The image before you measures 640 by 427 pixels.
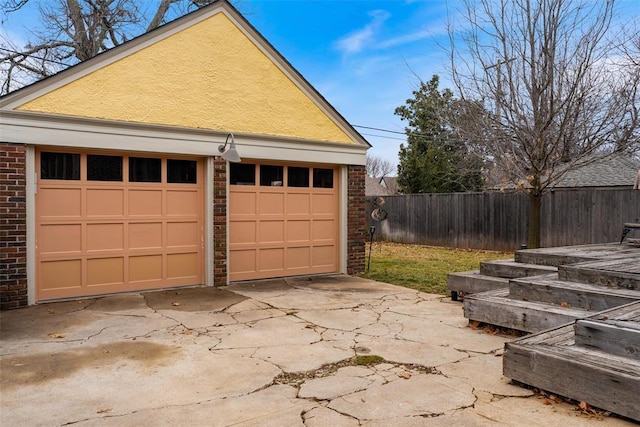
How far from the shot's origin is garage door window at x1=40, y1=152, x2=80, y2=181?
6203 mm

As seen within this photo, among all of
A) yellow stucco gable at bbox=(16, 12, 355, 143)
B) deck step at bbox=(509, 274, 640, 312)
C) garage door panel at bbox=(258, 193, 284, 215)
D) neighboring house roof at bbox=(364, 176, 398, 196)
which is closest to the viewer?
deck step at bbox=(509, 274, 640, 312)

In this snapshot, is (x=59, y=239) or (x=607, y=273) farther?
(x=59, y=239)

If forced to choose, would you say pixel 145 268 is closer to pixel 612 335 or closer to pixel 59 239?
pixel 59 239

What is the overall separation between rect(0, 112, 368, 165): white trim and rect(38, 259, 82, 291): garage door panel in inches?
65.7

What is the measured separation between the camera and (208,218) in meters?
7.36

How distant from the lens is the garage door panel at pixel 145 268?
6863 mm

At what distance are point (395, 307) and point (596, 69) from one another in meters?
6.75

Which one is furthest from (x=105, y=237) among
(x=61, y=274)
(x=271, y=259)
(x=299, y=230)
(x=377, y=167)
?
(x=377, y=167)

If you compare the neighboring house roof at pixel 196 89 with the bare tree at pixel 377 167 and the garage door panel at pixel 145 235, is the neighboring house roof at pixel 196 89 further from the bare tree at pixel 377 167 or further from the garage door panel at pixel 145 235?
the bare tree at pixel 377 167

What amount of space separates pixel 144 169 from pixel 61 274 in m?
1.92

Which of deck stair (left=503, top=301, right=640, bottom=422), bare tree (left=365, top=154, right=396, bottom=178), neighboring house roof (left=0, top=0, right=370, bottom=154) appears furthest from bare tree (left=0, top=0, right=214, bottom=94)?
bare tree (left=365, top=154, right=396, bottom=178)

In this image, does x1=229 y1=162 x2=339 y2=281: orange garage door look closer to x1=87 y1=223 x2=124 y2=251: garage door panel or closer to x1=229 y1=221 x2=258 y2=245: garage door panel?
x1=229 y1=221 x2=258 y2=245: garage door panel

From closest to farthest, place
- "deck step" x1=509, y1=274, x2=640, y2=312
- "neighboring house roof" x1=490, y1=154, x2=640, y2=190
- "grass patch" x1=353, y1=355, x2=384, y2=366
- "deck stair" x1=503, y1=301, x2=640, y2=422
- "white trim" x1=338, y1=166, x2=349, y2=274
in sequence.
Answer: "deck stair" x1=503, y1=301, x2=640, y2=422
"grass patch" x1=353, y1=355, x2=384, y2=366
"deck step" x1=509, y1=274, x2=640, y2=312
"white trim" x1=338, y1=166, x2=349, y2=274
"neighboring house roof" x1=490, y1=154, x2=640, y2=190

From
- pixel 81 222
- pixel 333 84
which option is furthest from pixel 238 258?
pixel 333 84
